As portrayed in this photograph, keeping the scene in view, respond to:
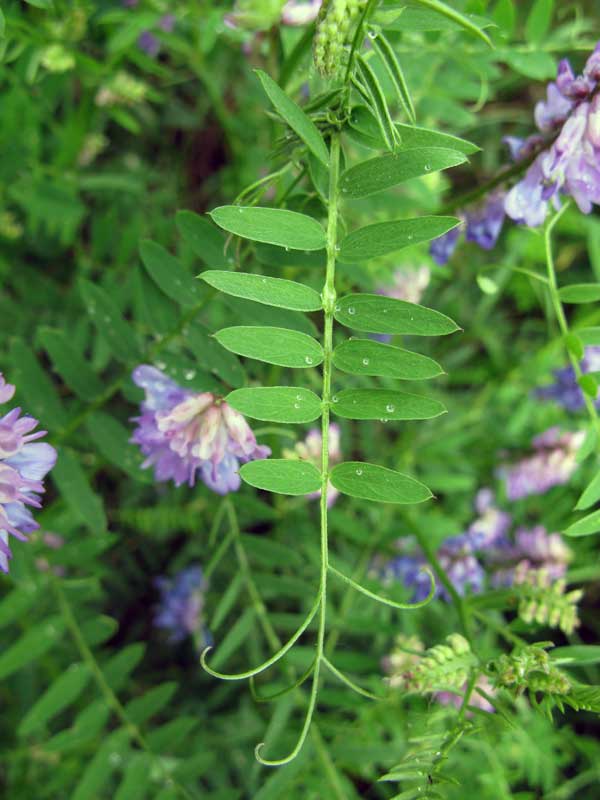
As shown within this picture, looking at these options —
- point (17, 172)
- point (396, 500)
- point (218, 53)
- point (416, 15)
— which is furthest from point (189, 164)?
point (396, 500)

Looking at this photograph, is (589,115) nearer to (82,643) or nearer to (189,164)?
(82,643)

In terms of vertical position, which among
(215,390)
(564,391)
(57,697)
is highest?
(215,390)

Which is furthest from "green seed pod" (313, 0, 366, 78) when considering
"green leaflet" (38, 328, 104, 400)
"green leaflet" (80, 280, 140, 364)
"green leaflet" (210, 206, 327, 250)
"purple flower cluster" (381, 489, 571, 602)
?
"purple flower cluster" (381, 489, 571, 602)

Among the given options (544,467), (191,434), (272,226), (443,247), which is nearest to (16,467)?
(191,434)

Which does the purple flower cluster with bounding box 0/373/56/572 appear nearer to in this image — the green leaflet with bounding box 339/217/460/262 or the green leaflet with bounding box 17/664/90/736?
the green leaflet with bounding box 339/217/460/262

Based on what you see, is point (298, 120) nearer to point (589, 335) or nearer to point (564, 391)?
point (589, 335)

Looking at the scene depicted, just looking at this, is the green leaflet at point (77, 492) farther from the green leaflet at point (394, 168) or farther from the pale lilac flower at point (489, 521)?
the pale lilac flower at point (489, 521)
